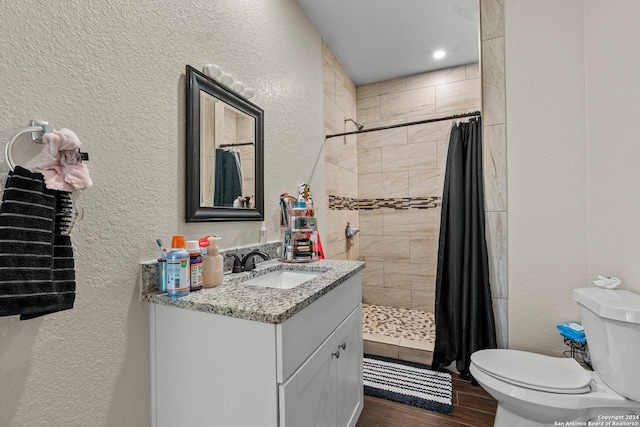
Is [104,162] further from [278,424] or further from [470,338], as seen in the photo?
[470,338]

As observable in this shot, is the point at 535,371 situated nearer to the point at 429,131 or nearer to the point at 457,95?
the point at 429,131

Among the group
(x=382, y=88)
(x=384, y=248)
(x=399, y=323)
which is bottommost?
(x=399, y=323)

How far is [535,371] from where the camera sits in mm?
1328

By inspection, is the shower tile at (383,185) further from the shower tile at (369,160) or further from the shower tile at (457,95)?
the shower tile at (457,95)

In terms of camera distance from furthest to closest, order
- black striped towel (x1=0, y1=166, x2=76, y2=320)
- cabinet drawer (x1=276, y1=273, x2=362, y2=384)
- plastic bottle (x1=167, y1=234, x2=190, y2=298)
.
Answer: plastic bottle (x1=167, y1=234, x2=190, y2=298) < cabinet drawer (x1=276, y1=273, x2=362, y2=384) < black striped towel (x1=0, y1=166, x2=76, y2=320)

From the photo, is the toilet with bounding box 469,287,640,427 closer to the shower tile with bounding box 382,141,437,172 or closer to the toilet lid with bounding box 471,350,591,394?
the toilet lid with bounding box 471,350,591,394

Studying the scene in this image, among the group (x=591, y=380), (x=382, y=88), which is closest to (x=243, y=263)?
(x=591, y=380)

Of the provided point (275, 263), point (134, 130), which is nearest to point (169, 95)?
point (134, 130)

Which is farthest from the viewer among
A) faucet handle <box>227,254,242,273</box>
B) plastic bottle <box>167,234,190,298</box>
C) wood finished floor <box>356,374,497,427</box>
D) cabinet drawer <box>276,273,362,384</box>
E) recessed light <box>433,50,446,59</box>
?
recessed light <box>433,50,446,59</box>

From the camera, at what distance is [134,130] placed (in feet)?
3.27

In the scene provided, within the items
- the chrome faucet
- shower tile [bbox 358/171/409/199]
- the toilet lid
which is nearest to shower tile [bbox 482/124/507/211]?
the toilet lid

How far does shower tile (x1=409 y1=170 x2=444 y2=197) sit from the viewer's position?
3045 mm

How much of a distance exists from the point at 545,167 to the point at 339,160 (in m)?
1.68

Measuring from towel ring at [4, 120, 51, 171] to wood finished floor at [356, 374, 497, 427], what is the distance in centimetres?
182
